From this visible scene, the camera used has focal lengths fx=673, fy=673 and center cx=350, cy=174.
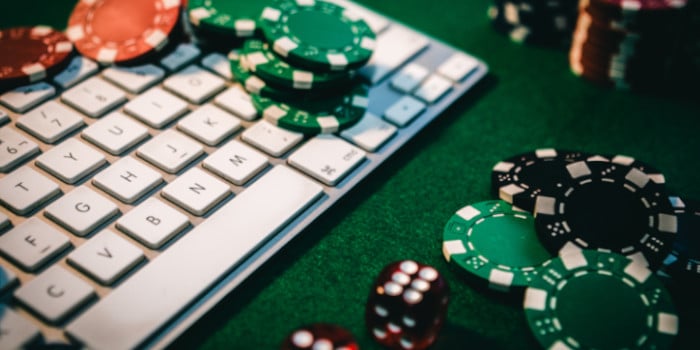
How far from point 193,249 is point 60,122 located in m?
0.40

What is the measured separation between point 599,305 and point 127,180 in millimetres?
758

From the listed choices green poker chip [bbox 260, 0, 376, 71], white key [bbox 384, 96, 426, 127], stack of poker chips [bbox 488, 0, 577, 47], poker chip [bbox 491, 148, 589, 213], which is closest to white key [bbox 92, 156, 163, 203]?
green poker chip [bbox 260, 0, 376, 71]

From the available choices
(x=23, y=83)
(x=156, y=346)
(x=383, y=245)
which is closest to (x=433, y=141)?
(x=383, y=245)

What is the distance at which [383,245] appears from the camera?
111 cm

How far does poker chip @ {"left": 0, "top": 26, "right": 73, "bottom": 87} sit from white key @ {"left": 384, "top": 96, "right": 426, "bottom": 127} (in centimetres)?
65

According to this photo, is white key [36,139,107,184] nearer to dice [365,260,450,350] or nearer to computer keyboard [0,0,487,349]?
computer keyboard [0,0,487,349]

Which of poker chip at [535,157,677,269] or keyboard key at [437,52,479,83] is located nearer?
poker chip at [535,157,677,269]

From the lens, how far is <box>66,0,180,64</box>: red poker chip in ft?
4.38

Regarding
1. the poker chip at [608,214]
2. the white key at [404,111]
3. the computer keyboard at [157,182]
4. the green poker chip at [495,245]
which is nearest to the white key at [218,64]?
the computer keyboard at [157,182]

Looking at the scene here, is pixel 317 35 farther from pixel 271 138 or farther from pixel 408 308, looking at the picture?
pixel 408 308

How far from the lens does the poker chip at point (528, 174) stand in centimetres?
114

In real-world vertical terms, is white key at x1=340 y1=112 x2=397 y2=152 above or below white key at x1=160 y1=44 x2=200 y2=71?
below

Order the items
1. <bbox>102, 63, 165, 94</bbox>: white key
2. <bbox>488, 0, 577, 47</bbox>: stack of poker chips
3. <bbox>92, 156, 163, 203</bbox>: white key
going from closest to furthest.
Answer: <bbox>92, 156, 163, 203</bbox>: white key < <bbox>102, 63, 165, 94</bbox>: white key < <bbox>488, 0, 577, 47</bbox>: stack of poker chips

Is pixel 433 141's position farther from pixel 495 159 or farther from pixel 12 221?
pixel 12 221
